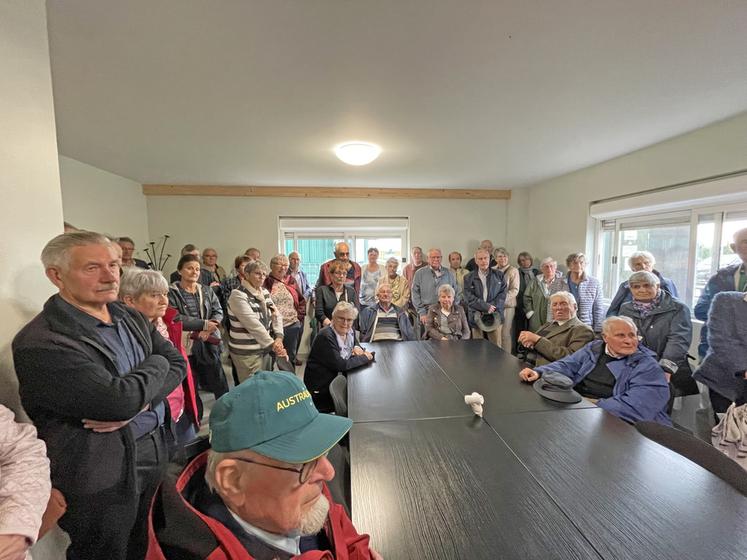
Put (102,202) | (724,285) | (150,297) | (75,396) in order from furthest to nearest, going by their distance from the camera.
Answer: (102,202)
(724,285)
(150,297)
(75,396)

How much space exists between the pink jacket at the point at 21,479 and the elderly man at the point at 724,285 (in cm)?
332

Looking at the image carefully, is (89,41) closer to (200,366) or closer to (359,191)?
(200,366)

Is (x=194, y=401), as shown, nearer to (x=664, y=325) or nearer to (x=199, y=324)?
(x=199, y=324)

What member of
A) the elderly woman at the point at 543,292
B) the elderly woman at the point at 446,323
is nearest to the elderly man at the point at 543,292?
the elderly woman at the point at 543,292

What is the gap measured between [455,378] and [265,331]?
154cm

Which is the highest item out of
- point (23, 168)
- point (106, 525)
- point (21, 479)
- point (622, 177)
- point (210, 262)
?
point (622, 177)

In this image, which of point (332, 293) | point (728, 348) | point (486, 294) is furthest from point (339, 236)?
point (728, 348)

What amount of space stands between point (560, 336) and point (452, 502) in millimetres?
1931

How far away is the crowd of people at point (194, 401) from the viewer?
0.73m

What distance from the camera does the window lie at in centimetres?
553

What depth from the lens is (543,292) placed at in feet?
13.5

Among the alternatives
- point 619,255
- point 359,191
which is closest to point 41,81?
point 359,191

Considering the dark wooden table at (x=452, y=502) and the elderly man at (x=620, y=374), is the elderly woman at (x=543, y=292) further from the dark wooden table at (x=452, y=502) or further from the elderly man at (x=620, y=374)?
the dark wooden table at (x=452, y=502)

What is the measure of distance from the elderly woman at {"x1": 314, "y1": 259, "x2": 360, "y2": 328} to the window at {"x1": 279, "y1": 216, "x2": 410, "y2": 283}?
1855mm
